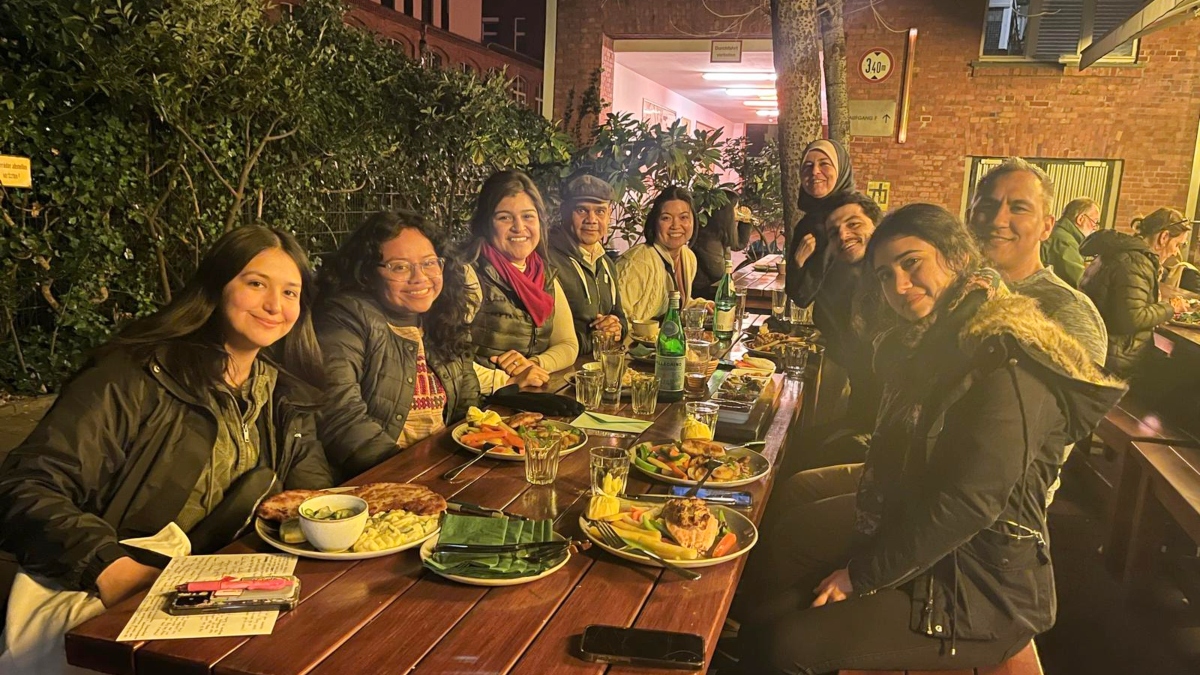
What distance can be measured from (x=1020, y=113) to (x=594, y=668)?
388 inches

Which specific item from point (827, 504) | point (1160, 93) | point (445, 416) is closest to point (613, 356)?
point (445, 416)

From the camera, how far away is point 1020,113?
30.2ft

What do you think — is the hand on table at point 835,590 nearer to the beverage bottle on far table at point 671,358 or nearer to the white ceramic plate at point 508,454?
the white ceramic plate at point 508,454

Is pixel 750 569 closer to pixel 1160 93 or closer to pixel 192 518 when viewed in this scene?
pixel 192 518

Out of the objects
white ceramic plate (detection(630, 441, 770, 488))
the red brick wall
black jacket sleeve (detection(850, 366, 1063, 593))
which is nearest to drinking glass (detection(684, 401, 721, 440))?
white ceramic plate (detection(630, 441, 770, 488))

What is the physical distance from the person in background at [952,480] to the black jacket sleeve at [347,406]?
1.04m

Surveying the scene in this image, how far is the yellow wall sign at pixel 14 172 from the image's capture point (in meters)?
3.72

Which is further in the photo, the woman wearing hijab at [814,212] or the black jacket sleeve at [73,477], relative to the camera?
the woman wearing hijab at [814,212]

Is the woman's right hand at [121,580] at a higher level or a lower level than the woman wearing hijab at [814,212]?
lower

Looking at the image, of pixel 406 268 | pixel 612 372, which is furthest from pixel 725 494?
pixel 406 268

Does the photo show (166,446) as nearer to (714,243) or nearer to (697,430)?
(697,430)

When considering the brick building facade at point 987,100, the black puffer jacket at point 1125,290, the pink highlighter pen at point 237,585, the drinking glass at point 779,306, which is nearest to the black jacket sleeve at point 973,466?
the pink highlighter pen at point 237,585

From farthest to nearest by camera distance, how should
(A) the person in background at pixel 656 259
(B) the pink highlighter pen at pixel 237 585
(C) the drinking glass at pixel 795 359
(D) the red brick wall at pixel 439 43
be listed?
(D) the red brick wall at pixel 439 43 < (A) the person in background at pixel 656 259 < (C) the drinking glass at pixel 795 359 < (B) the pink highlighter pen at pixel 237 585

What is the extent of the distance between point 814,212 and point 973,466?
8.28 ft
